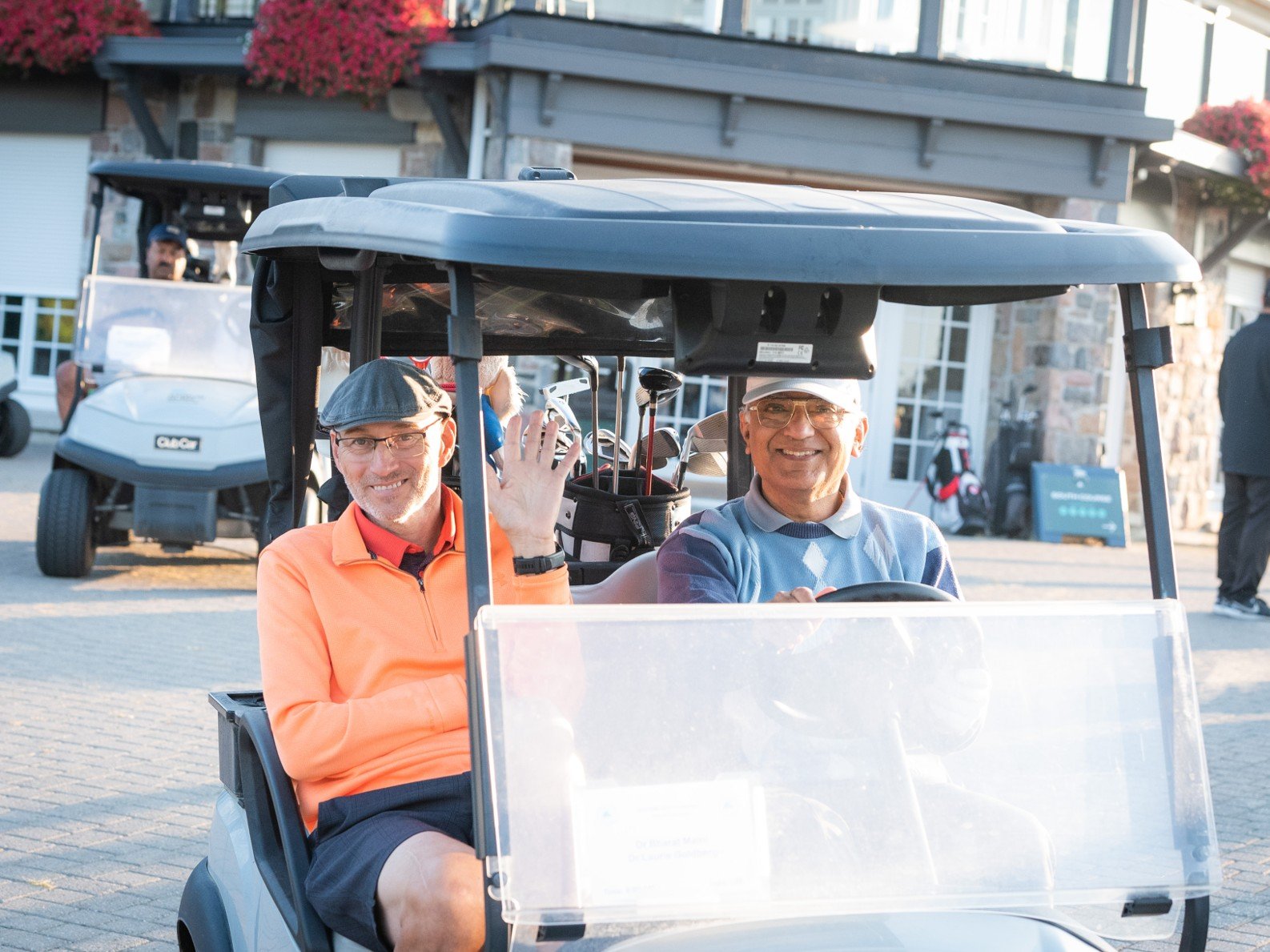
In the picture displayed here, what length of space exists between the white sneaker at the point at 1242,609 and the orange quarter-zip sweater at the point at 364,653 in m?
6.41

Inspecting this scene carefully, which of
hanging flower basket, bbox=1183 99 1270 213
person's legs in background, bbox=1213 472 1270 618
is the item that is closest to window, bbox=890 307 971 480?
hanging flower basket, bbox=1183 99 1270 213

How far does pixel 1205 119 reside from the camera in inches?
529

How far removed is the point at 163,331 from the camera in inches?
297

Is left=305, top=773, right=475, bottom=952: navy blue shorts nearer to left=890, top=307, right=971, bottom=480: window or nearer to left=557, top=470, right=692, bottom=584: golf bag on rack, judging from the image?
left=557, top=470, right=692, bottom=584: golf bag on rack

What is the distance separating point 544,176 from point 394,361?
0.40m

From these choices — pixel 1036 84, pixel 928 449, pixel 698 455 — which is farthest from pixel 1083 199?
pixel 698 455

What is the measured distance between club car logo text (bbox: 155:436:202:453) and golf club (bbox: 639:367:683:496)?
3.33 m

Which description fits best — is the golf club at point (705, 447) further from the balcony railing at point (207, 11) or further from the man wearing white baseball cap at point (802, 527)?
the balcony railing at point (207, 11)

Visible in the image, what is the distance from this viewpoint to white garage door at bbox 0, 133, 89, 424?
1370 cm

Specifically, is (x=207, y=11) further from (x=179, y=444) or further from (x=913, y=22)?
(x=179, y=444)

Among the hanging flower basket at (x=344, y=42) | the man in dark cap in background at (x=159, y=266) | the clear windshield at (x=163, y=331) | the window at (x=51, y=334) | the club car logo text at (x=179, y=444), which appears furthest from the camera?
the window at (x=51, y=334)

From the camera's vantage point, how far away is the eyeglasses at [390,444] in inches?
97.0

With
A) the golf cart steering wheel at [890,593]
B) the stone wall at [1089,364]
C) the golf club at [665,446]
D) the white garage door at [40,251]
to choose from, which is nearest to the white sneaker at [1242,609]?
the stone wall at [1089,364]

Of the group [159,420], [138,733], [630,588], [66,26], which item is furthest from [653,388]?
[66,26]
